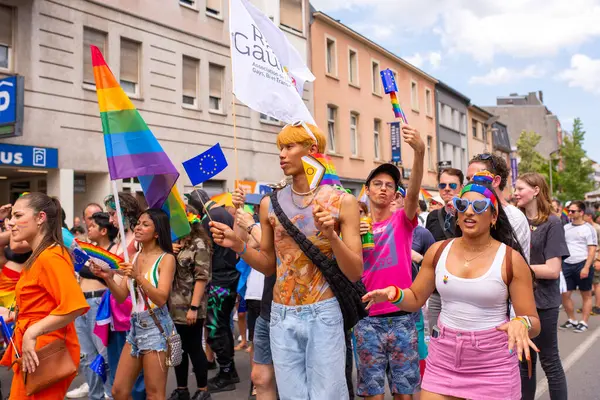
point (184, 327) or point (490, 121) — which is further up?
point (490, 121)

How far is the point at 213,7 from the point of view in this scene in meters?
18.5

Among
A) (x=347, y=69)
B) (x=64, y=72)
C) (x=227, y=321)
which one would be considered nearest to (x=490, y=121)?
(x=347, y=69)

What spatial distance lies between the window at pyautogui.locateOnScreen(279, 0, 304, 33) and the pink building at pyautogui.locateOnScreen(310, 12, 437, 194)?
979 mm

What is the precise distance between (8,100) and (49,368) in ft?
31.5

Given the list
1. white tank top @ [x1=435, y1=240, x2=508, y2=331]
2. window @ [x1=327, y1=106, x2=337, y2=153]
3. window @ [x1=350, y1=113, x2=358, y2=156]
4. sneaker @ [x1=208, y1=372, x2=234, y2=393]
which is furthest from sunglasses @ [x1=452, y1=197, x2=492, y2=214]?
window @ [x1=350, y1=113, x2=358, y2=156]

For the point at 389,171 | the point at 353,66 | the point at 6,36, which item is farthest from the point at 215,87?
the point at 389,171

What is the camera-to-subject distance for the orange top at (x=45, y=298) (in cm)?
360

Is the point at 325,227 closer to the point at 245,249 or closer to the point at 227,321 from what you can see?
the point at 245,249

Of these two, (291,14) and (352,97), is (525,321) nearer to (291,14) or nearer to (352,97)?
(291,14)

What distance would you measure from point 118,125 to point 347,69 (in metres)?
22.2

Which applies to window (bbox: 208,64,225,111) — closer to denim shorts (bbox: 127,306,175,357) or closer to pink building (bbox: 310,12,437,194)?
pink building (bbox: 310,12,437,194)

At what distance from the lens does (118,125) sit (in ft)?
15.6

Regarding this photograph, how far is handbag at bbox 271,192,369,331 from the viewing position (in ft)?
10.9

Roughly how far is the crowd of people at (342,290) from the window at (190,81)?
1274 cm
